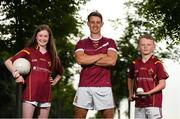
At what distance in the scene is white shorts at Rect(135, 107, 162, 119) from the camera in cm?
921

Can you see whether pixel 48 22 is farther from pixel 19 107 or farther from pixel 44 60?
pixel 44 60

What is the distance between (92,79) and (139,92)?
3.32 ft

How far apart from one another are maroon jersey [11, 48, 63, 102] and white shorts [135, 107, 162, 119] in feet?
5.90

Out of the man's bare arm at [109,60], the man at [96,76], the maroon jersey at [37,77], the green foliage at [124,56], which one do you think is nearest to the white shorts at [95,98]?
the man at [96,76]

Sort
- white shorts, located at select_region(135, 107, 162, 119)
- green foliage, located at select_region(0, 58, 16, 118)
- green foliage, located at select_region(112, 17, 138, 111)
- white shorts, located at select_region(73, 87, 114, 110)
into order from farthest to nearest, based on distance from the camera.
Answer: green foliage, located at select_region(0, 58, 16, 118) → green foliage, located at select_region(112, 17, 138, 111) → white shorts, located at select_region(135, 107, 162, 119) → white shorts, located at select_region(73, 87, 114, 110)

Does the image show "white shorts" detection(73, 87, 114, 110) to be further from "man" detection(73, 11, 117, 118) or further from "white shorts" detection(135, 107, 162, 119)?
"white shorts" detection(135, 107, 162, 119)

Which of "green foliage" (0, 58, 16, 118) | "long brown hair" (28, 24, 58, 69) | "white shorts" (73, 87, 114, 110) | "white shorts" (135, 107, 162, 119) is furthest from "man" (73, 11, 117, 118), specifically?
"green foliage" (0, 58, 16, 118)

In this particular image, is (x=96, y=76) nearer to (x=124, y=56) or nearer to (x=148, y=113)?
(x=148, y=113)

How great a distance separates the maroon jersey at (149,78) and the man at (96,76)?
0.79m

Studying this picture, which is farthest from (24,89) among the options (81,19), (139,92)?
(81,19)

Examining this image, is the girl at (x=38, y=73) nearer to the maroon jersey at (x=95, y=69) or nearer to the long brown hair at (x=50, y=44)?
the long brown hair at (x=50, y=44)

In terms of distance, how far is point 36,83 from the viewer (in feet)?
28.9

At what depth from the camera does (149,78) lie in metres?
9.34

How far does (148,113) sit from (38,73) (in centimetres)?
230
